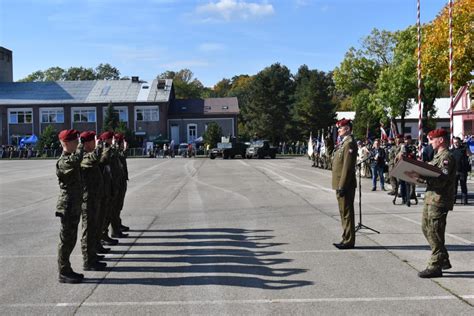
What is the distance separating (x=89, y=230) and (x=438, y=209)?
481 centimetres

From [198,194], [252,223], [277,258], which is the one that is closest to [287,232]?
[252,223]

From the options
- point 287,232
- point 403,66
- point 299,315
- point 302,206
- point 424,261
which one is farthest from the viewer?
point 403,66

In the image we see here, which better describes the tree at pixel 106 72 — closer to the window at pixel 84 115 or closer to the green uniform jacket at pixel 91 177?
the window at pixel 84 115

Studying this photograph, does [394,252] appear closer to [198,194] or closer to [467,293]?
[467,293]

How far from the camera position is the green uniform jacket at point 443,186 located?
724 cm

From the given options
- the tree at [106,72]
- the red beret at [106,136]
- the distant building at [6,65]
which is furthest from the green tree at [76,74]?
the red beret at [106,136]

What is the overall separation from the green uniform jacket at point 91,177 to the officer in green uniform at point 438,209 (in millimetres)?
4474

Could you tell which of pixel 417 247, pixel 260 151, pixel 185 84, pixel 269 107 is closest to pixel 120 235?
pixel 417 247

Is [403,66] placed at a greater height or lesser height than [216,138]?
greater

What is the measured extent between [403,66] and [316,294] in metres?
49.2

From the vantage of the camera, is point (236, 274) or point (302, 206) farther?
point (302, 206)

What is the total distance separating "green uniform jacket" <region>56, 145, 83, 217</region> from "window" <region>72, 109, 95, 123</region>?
73935 millimetres

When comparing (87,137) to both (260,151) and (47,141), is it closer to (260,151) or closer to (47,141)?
(260,151)

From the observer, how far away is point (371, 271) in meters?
7.54
